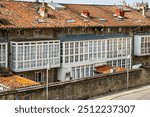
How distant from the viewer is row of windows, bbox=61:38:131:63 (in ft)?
119

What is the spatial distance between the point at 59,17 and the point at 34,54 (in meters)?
7.32

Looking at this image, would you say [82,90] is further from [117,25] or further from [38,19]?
[117,25]

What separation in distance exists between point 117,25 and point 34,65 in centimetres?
1431

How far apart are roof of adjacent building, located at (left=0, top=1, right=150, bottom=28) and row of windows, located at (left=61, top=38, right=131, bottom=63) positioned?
76.2 inches

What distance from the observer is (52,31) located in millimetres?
35625

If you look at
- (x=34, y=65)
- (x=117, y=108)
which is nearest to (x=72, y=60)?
(x=34, y=65)

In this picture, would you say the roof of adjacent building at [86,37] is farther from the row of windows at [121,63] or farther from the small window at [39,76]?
the small window at [39,76]

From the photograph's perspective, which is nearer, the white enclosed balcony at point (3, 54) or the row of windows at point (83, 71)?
the white enclosed balcony at point (3, 54)

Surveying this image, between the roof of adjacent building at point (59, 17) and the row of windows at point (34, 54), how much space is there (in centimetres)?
178

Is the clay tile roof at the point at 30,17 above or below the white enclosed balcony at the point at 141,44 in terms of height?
above

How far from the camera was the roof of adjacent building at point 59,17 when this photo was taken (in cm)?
3331

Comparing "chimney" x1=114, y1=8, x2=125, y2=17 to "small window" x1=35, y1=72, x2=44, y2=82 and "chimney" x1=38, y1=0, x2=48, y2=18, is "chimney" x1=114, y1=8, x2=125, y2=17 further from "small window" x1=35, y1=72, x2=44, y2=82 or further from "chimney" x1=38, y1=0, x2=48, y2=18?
"small window" x1=35, y1=72, x2=44, y2=82

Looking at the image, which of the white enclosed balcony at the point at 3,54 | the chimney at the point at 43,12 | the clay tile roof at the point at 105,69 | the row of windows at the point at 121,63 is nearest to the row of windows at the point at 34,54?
the white enclosed balcony at the point at 3,54

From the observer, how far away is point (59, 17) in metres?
38.2
